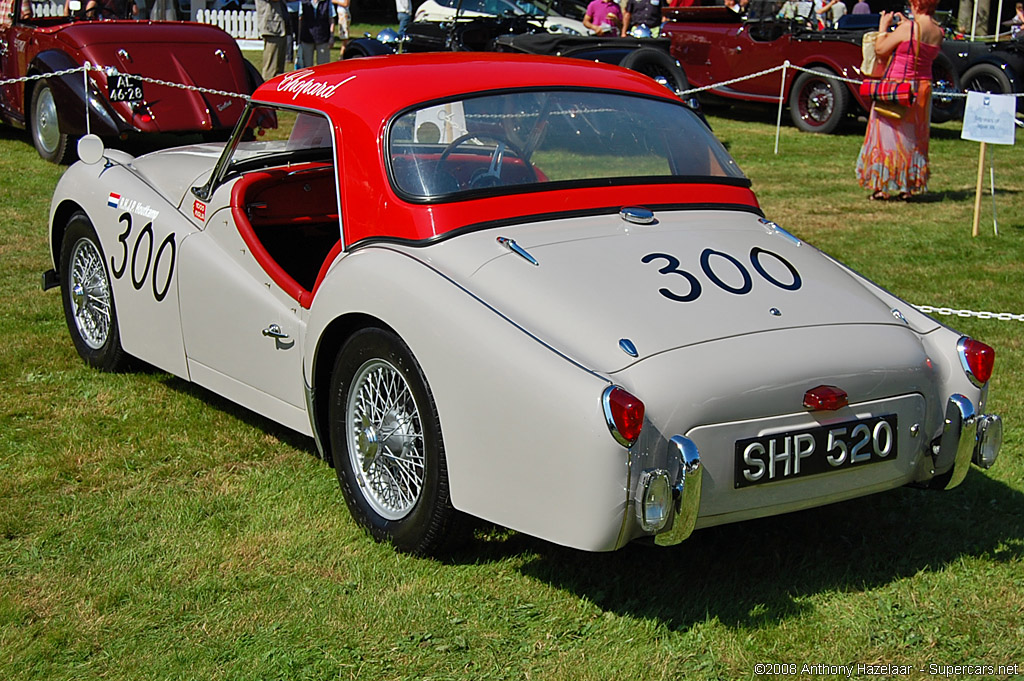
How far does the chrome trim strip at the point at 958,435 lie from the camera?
363cm

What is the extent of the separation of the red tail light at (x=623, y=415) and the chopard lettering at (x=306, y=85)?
6.46 ft

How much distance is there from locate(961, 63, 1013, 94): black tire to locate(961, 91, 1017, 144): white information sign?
642 cm

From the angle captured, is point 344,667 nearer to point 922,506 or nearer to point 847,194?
point 922,506

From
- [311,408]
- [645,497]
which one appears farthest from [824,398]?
[311,408]

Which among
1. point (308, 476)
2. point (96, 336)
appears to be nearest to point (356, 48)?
point (96, 336)

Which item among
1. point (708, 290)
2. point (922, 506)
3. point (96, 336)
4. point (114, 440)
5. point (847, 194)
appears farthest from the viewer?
point (847, 194)

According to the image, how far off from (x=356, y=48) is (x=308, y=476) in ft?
44.3

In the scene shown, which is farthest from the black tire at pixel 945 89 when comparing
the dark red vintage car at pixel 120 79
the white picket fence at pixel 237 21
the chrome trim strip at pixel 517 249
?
the white picket fence at pixel 237 21

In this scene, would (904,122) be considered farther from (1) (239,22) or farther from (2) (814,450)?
(1) (239,22)

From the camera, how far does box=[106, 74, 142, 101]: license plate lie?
1070 centimetres

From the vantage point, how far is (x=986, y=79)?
15.5 meters

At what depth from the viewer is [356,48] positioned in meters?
17.0

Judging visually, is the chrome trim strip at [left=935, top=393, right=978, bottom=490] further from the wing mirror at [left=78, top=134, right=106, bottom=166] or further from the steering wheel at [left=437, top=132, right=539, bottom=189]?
the wing mirror at [left=78, top=134, right=106, bottom=166]

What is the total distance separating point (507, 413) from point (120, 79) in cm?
871
